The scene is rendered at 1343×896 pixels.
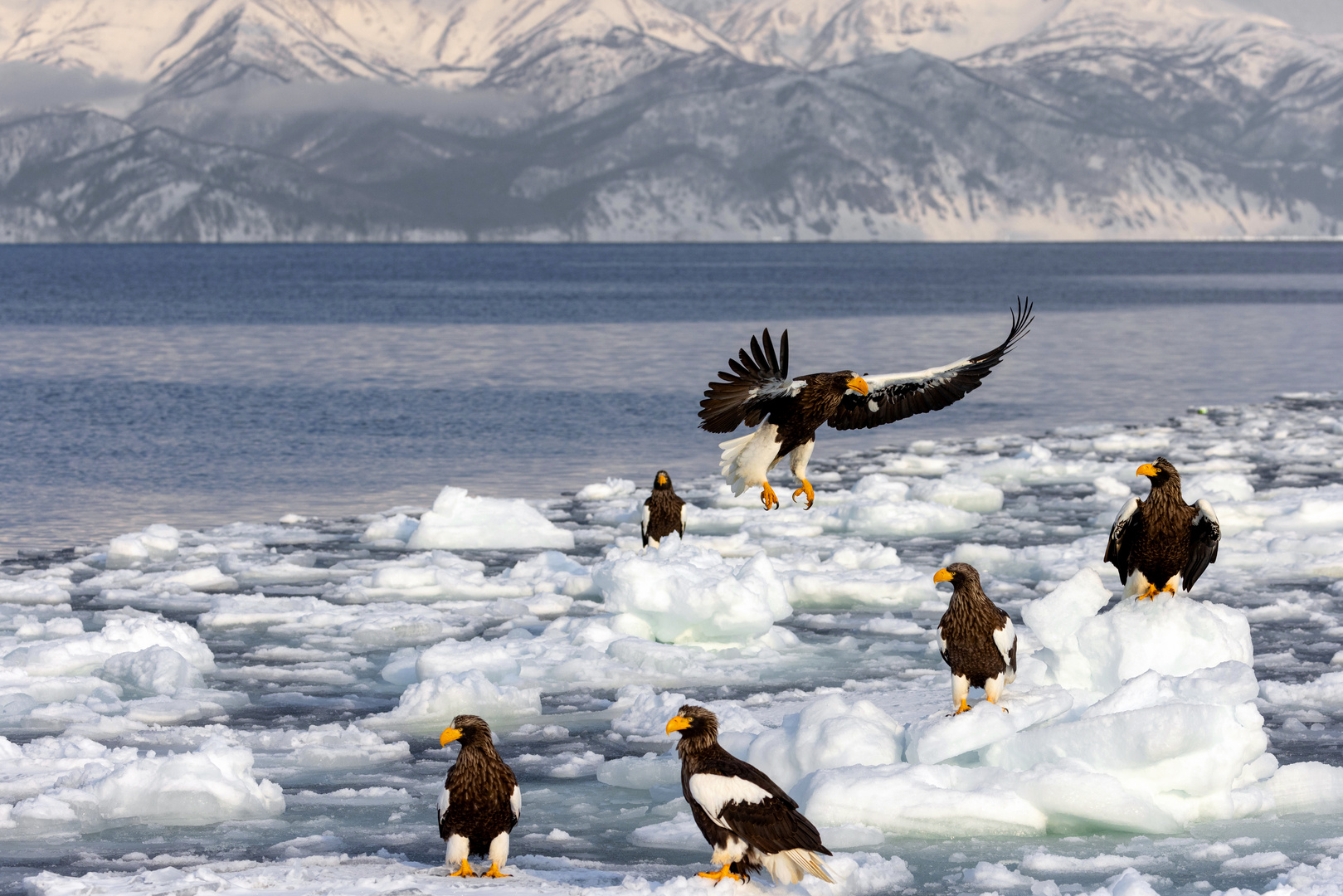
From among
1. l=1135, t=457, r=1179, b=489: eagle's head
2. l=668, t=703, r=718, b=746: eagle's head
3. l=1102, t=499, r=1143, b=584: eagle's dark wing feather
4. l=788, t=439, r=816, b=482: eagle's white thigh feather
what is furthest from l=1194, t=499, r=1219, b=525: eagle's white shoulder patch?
l=668, t=703, r=718, b=746: eagle's head

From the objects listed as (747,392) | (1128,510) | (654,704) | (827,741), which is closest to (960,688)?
(827,741)

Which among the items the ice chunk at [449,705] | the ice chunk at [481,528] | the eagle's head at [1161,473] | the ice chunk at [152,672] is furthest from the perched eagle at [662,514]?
the eagle's head at [1161,473]

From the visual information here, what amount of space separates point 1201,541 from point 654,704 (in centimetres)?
438

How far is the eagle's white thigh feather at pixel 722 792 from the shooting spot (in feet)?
25.3

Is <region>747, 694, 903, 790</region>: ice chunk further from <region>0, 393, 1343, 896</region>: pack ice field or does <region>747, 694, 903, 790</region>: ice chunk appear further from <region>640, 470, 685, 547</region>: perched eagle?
<region>640, 470, 685, 547</region>: perched eagle

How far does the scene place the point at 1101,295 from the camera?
112 metres

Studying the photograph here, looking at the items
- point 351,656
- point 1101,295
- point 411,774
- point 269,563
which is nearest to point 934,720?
point 411,774

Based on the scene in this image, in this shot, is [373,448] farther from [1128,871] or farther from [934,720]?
[1128,871]

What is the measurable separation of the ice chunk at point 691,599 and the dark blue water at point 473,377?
11347mm

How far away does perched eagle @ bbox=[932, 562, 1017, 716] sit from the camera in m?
10.4

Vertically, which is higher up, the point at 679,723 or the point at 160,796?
the point at 679,723

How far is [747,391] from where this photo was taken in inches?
428

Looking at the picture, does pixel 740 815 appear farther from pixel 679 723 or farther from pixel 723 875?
pixel 679 723

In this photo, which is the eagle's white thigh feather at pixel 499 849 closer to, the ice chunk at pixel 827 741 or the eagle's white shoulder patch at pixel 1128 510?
the ice chunk at pixel 827 741
